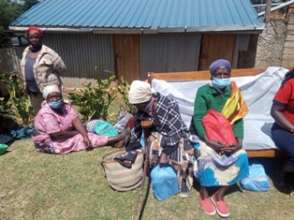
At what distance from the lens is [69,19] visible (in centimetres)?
757

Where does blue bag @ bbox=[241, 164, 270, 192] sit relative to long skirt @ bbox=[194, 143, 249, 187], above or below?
below

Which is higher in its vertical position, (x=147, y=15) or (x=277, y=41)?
(x=147, y=15)

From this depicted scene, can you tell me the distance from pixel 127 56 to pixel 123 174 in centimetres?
490

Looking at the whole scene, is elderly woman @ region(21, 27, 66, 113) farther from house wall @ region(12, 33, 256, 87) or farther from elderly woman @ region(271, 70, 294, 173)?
house wall @ region(12, 33, 256, 87)

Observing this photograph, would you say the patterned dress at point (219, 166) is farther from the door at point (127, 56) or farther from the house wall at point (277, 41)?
the house wall at point (277, 41)

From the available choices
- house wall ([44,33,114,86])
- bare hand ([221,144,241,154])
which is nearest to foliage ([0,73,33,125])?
house wall ([44,33,114,86])

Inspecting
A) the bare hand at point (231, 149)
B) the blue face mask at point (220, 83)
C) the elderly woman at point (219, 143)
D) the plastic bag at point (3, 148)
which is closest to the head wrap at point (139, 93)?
the elderly woman at point (219, 143)

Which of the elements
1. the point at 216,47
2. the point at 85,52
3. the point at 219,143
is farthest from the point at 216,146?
the point at 85,52

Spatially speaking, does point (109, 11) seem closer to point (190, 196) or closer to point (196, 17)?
point (196, 17)

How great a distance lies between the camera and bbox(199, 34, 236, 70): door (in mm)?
7215

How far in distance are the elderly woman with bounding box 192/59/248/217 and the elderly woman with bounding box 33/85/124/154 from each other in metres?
1.67

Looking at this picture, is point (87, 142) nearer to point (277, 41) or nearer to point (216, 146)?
point (216, 146)

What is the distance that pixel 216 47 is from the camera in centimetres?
732

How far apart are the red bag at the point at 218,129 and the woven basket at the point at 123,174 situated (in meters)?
0.81
